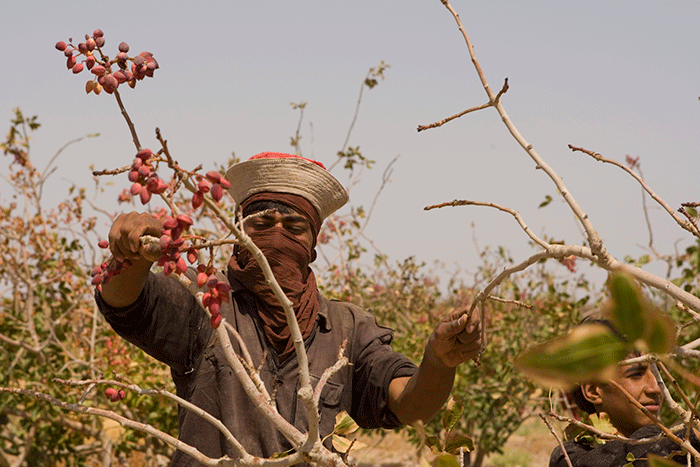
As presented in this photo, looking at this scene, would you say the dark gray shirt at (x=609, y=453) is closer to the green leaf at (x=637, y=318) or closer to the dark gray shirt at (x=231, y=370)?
the dark gray shirt at (x=231, y=370)

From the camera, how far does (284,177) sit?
2.67 m

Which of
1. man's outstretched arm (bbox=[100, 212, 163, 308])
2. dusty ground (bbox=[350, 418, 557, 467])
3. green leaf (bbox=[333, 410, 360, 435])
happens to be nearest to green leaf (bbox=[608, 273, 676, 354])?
green leaf (bbox=[333, 410, 360, 435])

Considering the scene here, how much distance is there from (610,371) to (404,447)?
10.3 meters

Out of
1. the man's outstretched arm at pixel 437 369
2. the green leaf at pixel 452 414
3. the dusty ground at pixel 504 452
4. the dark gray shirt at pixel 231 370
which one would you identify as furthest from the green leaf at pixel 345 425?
the dusty ground at pixel 504 452

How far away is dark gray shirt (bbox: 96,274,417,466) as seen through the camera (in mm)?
2229

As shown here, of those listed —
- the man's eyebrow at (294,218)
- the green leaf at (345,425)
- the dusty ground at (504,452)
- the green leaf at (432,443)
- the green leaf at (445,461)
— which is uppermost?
the dusty ground at (504,452)

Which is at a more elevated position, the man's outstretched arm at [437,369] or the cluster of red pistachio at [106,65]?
the cluster of red pistachio at [106,65]

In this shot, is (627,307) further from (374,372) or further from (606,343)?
(374,372)

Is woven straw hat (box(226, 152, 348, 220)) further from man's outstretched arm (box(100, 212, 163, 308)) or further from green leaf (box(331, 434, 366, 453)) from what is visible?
green leaf (box(331, 434, 366, 453))

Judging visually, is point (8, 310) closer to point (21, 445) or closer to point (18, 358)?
point (18, 358)

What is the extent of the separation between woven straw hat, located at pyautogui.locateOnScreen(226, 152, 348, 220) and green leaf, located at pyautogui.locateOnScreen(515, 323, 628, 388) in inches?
93.3

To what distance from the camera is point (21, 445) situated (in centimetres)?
548

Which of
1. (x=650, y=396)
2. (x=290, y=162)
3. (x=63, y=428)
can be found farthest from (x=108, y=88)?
(x=63, y=428)

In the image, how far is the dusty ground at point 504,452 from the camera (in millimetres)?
8992
